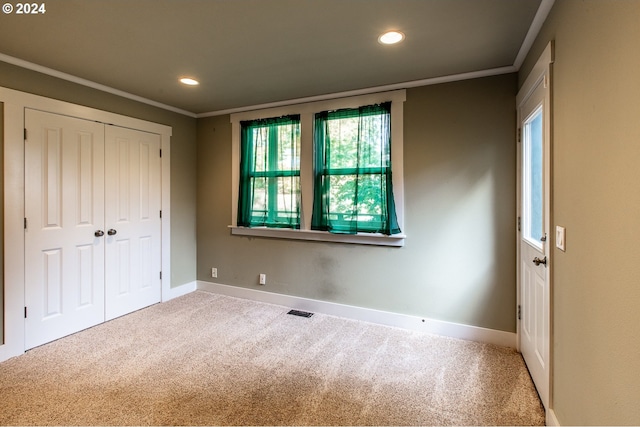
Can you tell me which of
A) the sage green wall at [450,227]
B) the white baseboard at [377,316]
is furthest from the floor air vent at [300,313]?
the sage green wall at [450,227]

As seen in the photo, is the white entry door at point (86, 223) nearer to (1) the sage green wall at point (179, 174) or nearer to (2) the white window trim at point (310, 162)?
(1) the sage green wall at point (179, 174)

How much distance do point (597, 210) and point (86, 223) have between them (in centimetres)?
389

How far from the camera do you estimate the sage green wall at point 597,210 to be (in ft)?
3.34

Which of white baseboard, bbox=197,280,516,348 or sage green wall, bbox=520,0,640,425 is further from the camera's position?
white baseboard, bbox=197,280,516,348

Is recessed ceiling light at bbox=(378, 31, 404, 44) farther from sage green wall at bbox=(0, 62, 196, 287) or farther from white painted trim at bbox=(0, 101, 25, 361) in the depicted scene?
white painted trim at bbox=(0, 101, 25, 361)

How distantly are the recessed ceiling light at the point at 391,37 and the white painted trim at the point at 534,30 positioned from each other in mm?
799

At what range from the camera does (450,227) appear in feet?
9.61

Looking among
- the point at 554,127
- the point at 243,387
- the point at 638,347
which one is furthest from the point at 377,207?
the point at 638,347

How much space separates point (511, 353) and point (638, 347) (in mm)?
1912

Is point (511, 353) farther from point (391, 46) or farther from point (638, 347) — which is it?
point (391, 46)

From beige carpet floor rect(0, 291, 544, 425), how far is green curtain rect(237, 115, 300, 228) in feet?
4.22

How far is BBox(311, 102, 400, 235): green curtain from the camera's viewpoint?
3137mm

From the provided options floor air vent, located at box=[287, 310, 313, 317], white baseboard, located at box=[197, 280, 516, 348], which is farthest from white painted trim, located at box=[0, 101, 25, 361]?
floor air vent, located at box=[287, 310, 313, 317]

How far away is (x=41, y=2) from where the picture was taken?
1809mm
